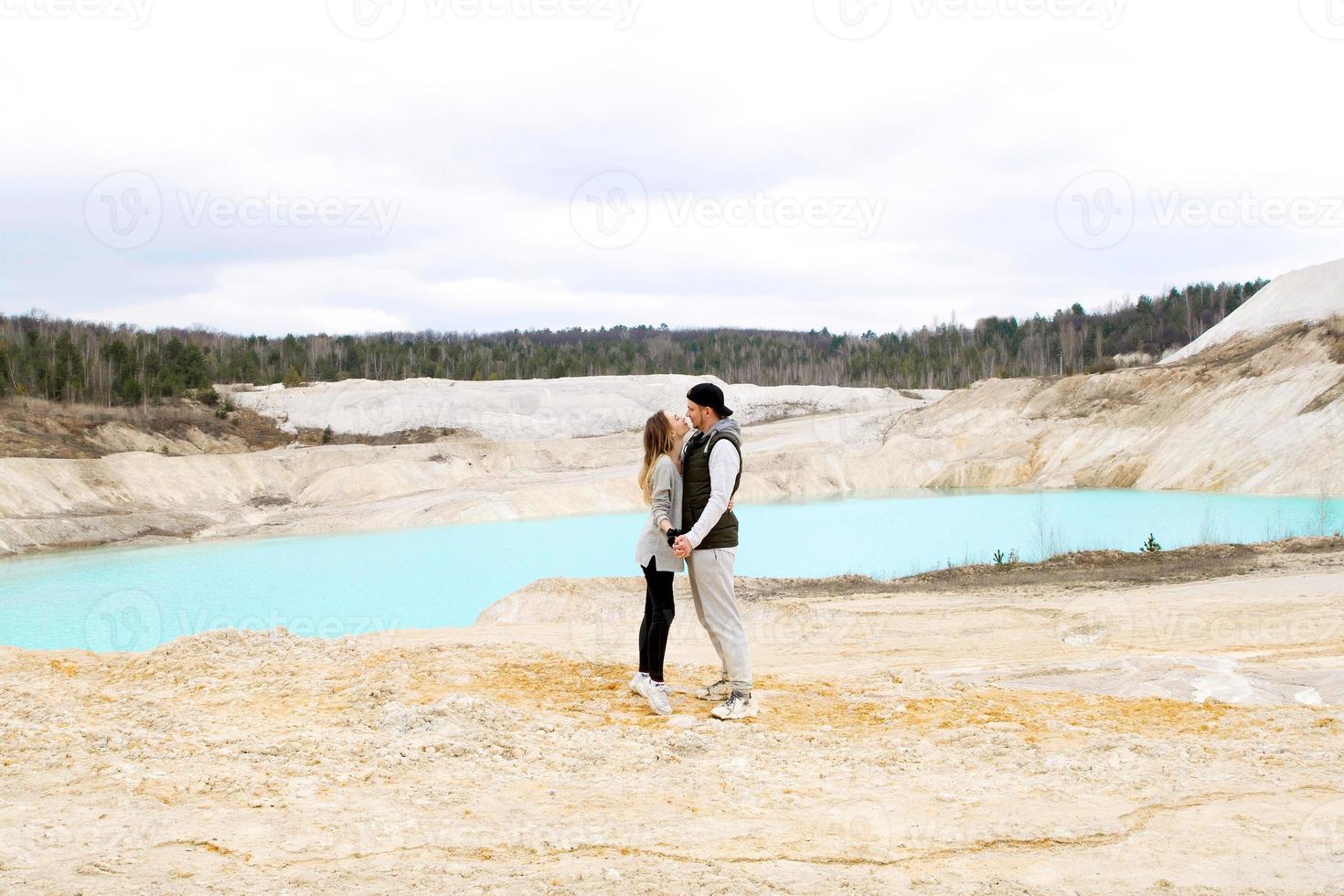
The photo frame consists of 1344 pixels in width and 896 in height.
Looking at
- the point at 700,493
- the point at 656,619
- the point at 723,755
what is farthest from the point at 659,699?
the point at 700,493

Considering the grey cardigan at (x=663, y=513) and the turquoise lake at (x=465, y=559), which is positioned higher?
the grey cardigan at (x=663, y=513)

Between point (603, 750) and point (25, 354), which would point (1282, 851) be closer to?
point (603, 750)

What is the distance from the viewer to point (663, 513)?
6.96 m

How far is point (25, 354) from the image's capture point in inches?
2462

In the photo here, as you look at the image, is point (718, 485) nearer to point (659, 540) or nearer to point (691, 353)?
point (659, 540)

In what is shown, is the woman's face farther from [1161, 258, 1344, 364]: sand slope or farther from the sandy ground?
[1161, 258, 1344, 364]: sand slope

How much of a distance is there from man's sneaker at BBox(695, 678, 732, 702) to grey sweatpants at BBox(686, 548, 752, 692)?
2.02 feet

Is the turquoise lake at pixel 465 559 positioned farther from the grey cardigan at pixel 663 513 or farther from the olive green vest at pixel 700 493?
the olive green vest at pixel 700 493

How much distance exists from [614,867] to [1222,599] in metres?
13.8

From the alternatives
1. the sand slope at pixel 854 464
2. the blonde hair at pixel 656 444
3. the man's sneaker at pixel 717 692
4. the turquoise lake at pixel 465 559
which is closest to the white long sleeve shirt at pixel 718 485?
the blonde hair at pixel 656 444

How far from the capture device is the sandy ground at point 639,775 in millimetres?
4406

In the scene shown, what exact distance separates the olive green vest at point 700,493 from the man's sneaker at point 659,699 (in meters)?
1.14

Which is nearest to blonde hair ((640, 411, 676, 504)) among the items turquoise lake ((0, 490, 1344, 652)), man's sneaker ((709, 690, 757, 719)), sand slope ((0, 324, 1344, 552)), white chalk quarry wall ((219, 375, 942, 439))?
man's sneaker ((709, 690, 757, 719))

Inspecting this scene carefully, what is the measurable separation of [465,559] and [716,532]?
74.7 feet
